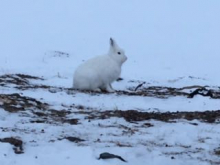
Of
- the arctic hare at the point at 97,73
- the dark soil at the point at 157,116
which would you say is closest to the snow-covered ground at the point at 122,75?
the dark soil at the point at 157,116

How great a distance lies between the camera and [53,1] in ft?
122

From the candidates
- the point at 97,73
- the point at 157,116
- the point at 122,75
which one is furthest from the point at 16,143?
the point at 122,75

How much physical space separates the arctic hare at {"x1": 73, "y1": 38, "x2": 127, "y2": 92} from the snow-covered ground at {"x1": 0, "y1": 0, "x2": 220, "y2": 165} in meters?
0.79

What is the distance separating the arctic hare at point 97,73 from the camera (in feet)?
40.3

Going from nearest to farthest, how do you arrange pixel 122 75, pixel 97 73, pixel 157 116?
pixel 157 116 < pixel 97 73 < pixel 122 75

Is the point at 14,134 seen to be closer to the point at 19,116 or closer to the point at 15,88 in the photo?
the point at 19,116

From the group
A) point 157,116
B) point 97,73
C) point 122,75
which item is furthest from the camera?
point 122,75

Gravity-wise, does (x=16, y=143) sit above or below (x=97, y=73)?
below

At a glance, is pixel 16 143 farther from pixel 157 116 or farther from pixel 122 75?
pixel 122 75

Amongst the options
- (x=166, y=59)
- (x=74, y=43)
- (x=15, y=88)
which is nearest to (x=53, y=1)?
(x=74, y=43)

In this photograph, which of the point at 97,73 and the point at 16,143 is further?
the point at 97,73

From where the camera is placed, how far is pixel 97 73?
12.4 meters

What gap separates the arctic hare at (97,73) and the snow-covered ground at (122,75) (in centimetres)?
79

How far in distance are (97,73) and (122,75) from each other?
25.1 ft
